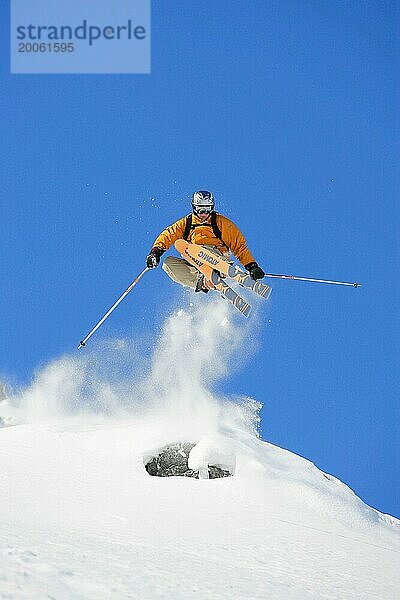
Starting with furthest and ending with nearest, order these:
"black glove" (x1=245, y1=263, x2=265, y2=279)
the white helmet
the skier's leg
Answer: the skier's leg
"black glove" (x1=245, y1=263, x2=265, y2=279)
the white helmet

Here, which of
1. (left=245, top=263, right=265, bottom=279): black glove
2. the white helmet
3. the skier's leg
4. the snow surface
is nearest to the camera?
the snow surface

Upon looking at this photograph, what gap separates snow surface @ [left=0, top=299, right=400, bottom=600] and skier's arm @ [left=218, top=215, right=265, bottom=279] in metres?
3.87

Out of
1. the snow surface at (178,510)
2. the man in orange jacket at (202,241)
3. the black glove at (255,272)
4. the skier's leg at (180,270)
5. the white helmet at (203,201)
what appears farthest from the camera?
the skier's leg at (180,270)

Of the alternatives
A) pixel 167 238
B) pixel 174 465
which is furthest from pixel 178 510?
pixel 167 238

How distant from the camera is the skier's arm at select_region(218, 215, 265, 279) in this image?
11.6 metres

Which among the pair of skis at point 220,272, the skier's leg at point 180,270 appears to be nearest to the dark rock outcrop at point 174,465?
the pair of skis at point 220,272

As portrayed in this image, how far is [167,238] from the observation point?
1166 cm

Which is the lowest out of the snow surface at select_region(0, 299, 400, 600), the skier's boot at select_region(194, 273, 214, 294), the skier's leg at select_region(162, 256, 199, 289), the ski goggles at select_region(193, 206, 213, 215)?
the snow surface at select_region(0, 299, 400, 600)

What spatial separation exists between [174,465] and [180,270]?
3.99m

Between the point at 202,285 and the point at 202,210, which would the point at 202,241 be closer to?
the point at 202,210

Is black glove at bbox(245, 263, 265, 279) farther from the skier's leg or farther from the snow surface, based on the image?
the snow surface

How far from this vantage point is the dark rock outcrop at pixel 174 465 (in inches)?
445

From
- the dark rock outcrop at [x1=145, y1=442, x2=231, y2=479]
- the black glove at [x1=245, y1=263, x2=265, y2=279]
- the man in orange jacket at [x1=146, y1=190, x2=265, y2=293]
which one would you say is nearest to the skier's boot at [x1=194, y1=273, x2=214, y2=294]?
the man in orange jacket at [x1=146, y1=190, x2=265, y2=293]

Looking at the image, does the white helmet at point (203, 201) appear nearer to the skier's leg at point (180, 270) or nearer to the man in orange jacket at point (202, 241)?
the man in orange jacket at point (202, 241)
